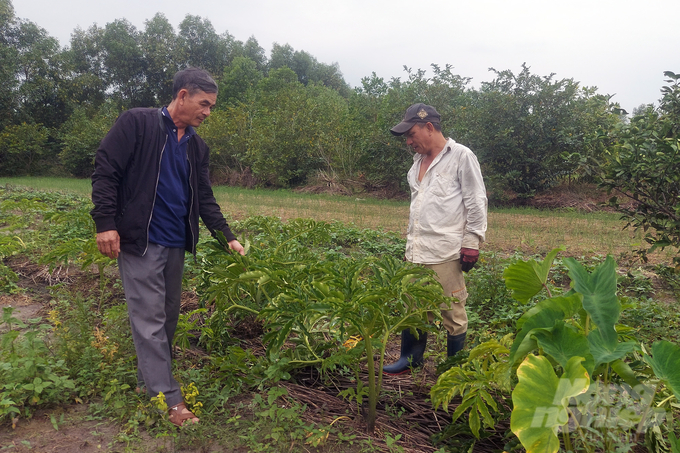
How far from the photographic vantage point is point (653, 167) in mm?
4391

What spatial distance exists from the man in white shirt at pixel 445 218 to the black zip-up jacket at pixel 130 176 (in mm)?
1551

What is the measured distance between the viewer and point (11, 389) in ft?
8.26

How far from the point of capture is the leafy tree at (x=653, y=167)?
4418 mm

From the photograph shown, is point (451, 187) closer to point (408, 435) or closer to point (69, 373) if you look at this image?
point (408, 435)

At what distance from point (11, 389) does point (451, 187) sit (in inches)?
109

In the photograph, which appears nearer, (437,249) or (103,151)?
(103,151)

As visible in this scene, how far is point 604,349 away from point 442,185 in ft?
5.77

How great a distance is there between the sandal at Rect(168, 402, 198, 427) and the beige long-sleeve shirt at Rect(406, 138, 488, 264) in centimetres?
168

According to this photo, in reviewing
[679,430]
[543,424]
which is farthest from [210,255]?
[679,430]

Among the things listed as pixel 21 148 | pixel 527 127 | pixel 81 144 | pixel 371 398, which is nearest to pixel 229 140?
pixel 81 144

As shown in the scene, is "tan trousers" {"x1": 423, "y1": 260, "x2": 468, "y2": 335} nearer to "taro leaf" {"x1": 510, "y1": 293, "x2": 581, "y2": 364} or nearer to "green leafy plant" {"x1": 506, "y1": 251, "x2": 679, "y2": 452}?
"green leafy plant" {"x1": 506, "y1": 251, "x2": 679, "y2": 452}

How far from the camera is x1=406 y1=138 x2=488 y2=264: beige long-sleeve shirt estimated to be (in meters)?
3.16

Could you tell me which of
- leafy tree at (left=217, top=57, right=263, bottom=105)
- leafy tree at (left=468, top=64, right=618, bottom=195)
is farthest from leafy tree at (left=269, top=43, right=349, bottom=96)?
leafy tree at (left=468, top=64, right=618, bottom=195)

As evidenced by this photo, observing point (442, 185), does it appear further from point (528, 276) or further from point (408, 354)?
point (528, 276)
